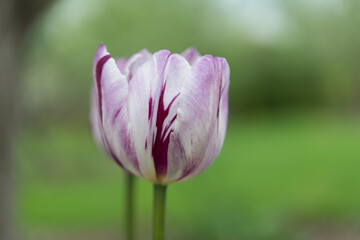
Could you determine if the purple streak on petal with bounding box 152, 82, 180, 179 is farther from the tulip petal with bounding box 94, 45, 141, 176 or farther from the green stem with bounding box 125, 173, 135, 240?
the green stem with bounding box 125, 173, 135, 240

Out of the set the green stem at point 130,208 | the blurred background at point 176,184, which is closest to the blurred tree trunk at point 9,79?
the blurred background at point 176,184

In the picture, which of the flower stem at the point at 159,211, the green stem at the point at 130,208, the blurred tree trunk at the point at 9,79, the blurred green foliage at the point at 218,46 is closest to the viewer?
the flower stem at the point at 159,211

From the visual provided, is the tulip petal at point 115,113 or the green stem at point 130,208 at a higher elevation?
the tulip petal at point 115,113

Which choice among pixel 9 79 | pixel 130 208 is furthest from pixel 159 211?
pixel 9 79

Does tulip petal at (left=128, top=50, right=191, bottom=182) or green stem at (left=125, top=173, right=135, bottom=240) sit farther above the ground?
tulip petal at (left=128, top=50, right=191, bottom=182)

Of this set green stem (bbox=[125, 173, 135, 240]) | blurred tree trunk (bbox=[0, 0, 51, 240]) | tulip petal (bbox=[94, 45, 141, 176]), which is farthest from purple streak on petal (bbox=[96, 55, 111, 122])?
blurred tree trunk (bbox=[0, 0, 51, 240])

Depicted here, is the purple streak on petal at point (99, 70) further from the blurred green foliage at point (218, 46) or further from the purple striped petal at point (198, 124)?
the blurred green foliage at point (218, 46)

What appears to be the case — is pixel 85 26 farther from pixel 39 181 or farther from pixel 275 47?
pixel 275 47

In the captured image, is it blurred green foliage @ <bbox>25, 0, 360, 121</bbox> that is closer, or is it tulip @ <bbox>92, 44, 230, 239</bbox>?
tulip @ <bbox>92, 44, 230, 239</bbox>
